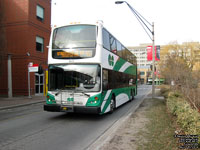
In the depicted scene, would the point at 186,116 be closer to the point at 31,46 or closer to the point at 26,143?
A: the point at 26,143

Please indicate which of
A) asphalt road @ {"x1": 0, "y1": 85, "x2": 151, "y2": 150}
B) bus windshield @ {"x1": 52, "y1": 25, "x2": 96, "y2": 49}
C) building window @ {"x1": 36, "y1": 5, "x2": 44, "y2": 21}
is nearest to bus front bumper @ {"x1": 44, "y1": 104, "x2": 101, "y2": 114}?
asphalt road @ {"x1": 0, "y1": 85, "x2": 151, "y2": 150}

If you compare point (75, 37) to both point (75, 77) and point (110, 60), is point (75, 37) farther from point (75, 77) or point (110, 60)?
point (110, 60)

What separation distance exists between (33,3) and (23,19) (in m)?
2.20

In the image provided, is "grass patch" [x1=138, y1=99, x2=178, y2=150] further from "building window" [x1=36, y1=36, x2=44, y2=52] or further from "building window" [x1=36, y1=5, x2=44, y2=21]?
"building window" [x1=36, y1=5, x2=44, y2=21]

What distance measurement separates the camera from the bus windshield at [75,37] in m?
→ 8.88

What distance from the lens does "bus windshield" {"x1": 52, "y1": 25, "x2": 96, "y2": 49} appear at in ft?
29.1

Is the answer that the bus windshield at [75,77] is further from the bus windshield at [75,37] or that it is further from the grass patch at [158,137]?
the grass patch at [158,137]

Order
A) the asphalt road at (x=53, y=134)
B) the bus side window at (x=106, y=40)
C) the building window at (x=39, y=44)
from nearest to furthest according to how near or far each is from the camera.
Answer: the asphalt road at (x=53, y=134) < the bus side window at (x=106, y=40) < the building window at (x=39, y=44)

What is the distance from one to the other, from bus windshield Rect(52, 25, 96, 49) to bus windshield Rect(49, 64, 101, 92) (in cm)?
94

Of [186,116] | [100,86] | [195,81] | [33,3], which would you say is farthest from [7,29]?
[186,116]

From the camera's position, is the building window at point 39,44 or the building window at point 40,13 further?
the building window at point 39,44

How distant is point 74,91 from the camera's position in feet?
28.2

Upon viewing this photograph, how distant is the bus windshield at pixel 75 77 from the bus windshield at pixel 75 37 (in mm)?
935

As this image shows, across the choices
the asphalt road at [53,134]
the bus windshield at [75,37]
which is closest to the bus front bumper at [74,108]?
the asphalt road at [53,134]
